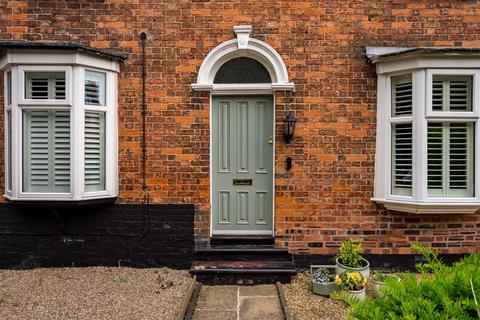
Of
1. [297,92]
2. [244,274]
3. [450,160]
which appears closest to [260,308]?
[244,274]

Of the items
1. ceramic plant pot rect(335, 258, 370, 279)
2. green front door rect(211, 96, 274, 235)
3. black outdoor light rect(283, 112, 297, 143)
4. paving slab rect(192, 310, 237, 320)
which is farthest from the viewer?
green front door rect(211, 96, 274, 235)

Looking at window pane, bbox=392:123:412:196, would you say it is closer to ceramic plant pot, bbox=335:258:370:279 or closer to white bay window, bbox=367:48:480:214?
white bay window, bbox=367:48:480:214

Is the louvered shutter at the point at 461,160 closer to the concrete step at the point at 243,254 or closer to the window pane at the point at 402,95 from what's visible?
the window pane at the point at 402,95

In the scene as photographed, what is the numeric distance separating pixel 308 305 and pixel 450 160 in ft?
9.13

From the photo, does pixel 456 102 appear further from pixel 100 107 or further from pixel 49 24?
pixel 49 24

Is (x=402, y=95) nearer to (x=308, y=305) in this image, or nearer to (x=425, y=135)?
(x=425, y=135)

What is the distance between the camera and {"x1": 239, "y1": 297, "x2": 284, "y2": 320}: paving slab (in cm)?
408

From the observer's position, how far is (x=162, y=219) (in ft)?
17.9

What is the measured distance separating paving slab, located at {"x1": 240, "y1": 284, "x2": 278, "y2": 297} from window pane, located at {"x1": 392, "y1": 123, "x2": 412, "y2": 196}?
221cm

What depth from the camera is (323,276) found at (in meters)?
4.87

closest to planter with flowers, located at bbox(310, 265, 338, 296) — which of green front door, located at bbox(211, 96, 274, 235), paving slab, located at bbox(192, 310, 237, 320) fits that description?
green front door, located at bbox(211, 96, 274, 235)

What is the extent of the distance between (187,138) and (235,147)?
0.73 meters

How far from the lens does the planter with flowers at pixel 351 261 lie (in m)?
4.80

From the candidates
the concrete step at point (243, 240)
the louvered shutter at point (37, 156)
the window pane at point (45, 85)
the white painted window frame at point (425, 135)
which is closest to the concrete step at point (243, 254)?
the concrete step at point (243, 240)
